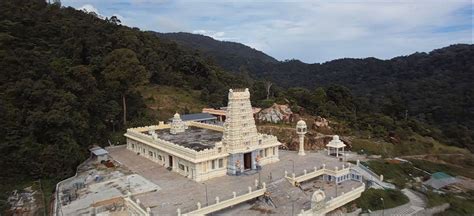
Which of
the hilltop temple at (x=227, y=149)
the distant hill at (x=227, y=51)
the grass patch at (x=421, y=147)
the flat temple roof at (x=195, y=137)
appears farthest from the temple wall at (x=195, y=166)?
the distant hill at (x=227, y=51)

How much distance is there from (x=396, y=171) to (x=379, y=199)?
7965mm

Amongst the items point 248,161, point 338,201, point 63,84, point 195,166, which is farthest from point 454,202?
point 63,84

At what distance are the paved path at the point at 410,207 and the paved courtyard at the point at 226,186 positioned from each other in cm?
287

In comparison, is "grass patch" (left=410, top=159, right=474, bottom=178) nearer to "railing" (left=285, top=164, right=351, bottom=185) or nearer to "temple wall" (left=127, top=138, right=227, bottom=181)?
"railing" (left=285, top=164, right=351, bottom=185)

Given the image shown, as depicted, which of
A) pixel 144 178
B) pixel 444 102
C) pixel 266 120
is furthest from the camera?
pixel 444 102

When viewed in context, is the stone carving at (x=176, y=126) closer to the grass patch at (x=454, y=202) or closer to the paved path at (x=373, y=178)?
the paved path at (x=373, y=178)

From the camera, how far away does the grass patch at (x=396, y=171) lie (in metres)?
28.7

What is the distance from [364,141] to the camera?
38.5 m

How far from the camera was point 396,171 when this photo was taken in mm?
30562

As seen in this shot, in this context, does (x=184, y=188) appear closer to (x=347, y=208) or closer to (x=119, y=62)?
(x=347, y=208)

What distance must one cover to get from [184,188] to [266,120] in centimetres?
2073

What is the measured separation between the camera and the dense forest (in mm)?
27828

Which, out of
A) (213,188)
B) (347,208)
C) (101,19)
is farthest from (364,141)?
(101,19)

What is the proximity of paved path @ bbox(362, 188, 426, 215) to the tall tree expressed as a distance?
87.6 ft
